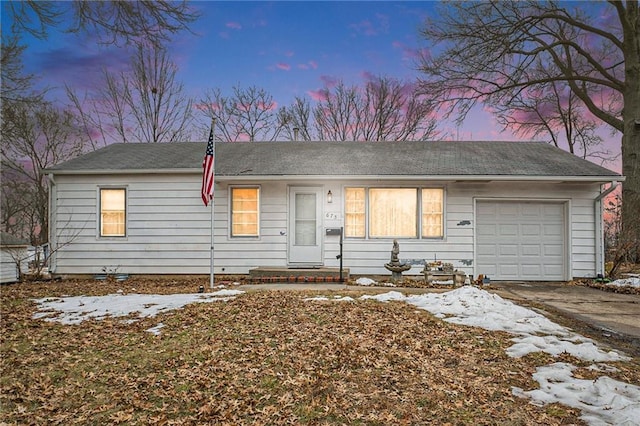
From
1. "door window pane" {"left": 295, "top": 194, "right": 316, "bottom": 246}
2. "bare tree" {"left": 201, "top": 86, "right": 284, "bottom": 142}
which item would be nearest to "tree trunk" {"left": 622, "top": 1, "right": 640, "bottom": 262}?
"door window pane" {"left": 295, "top": 194, "right": 316, "bottom": 246}

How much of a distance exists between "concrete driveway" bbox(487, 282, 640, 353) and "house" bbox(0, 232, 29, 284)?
42.9ft

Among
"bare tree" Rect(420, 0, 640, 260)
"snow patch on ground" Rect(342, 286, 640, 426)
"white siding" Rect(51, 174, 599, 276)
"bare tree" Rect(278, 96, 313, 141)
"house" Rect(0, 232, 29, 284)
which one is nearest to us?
"snow patch on ground" Rect(342, 286, 640, 426)

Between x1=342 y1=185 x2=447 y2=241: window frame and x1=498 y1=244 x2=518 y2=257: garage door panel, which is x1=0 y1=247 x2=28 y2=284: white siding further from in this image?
x1=498 y1=244 x2=518 y2=257: garage door panel

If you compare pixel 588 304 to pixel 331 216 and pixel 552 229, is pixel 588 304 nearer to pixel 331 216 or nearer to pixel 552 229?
pixel 552 229

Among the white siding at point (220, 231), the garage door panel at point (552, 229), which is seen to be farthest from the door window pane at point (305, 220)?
the garage door panel at point (552, 229)

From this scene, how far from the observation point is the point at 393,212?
1102 centimetres

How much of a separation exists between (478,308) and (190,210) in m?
8.01

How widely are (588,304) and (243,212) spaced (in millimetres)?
8399

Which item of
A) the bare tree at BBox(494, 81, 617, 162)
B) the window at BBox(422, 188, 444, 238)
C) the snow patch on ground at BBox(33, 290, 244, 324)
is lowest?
the snow patch on ground at BBox(33, 290, 244, 324)

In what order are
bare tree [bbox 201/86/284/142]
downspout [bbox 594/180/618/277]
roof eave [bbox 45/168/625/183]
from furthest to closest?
bare tree [bbox 201/86/284/142] < downspout [bbox 594/180/618/277] < roof eave [bbox 45/168/625/183]

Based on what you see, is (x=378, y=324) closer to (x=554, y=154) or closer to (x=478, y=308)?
(x=478, y=308)

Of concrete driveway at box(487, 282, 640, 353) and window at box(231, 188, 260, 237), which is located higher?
window at box(231, 188, 260, 237)

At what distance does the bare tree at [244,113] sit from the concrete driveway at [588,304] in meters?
18.1

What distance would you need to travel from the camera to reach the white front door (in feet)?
36.0
